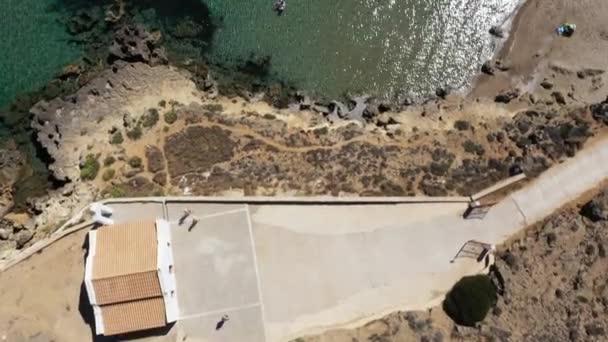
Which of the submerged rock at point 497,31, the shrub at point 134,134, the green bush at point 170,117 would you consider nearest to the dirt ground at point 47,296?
the shrub at point 134,134

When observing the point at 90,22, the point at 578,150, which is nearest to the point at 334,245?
the point at 578,150

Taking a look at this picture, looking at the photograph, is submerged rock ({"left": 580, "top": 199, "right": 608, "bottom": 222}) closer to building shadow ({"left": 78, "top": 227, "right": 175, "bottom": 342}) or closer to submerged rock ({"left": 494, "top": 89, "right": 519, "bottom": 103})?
submerged rock ({"left": 494, "top": 89, "right": 519, "bottom": 103})

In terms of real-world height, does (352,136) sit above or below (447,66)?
below

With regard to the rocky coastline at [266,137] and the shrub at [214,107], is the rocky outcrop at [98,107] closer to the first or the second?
the rocky coastline at [266,137]

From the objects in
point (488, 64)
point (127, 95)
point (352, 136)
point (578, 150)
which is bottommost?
point (578, 150)

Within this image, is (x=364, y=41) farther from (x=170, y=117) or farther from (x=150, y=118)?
(x=150, y=118)

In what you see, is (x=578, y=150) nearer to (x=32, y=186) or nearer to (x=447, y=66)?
(x=447, y=66)

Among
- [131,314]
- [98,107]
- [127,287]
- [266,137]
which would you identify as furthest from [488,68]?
[131,314]
